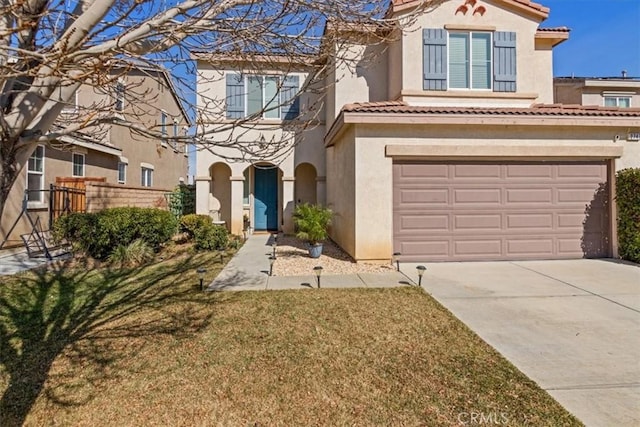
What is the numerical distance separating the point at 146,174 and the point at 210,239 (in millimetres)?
11245

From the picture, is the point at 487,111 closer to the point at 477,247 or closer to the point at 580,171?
the point at 580,171

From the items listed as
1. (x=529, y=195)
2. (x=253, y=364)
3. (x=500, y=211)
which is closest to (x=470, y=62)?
(x=529, y=195)

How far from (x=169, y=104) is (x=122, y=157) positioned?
243 inches

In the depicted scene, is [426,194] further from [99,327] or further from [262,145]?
[99,327]

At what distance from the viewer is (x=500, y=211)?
929 centimetres

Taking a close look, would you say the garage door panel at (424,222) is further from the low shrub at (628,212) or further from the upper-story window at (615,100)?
the upper-story window at (615,100)

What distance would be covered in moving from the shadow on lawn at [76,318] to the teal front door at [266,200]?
7.57m

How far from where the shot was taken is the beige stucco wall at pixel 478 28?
1081cm

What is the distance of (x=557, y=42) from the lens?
12.3 m

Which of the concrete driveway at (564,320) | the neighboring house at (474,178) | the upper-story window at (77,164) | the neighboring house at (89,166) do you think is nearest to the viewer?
the concrete driveway at (564,320)

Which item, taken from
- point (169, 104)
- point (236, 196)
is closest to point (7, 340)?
point (236, 196)

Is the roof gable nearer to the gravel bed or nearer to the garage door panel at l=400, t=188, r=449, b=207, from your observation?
the garage door panel at l=400, t=188, r=449, b=207

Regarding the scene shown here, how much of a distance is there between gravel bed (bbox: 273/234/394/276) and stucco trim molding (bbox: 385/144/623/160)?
296 cm

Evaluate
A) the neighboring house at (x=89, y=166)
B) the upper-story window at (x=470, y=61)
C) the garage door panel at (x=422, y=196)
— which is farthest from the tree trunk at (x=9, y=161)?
the upper-story window at (x=470, y=61)
